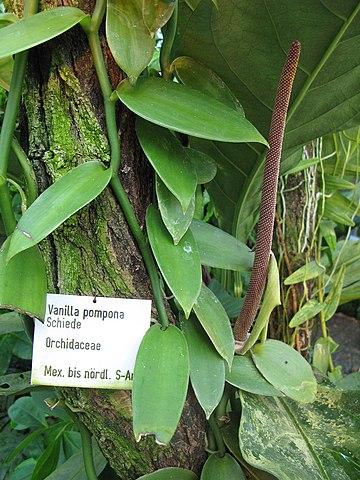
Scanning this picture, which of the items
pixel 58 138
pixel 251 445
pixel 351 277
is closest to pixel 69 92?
pixel 58 138

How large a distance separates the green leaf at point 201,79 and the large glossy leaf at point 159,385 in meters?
0.22

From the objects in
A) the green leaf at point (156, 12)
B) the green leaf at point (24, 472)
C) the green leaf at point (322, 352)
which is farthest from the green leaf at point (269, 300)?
the green leaf at point (24, 472)

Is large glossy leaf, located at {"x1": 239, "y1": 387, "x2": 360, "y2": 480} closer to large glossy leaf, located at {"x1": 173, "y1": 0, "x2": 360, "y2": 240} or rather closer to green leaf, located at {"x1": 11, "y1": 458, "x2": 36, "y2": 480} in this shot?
large glossy leaf, located at {"x1": 173, "y1": 0, "x2": 360, "y2": 240}

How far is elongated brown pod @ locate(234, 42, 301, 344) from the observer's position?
0.44 metres

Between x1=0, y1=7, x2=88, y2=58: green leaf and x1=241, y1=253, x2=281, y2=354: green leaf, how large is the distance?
268 millimetres

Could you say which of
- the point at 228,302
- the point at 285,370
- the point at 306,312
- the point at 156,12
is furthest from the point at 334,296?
the point at 156,12

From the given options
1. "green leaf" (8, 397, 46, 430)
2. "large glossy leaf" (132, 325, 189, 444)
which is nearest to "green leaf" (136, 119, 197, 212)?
"large glossy leaf" (132, 325, 189, 444)

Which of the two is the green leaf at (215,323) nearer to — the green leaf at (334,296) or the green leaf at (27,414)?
the green leaf at (334,296)

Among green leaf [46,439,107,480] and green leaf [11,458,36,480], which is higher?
green leaf [46,439,107,480]

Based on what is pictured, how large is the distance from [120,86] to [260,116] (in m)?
0.20

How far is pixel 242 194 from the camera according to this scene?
676 mm

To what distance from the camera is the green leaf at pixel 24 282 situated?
1.27ft

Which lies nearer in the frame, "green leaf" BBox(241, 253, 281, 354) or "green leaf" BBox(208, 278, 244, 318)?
"green leaf" BBox(241, 253, 281, 354)

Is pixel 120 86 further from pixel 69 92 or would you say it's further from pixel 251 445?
pixel 251 445
